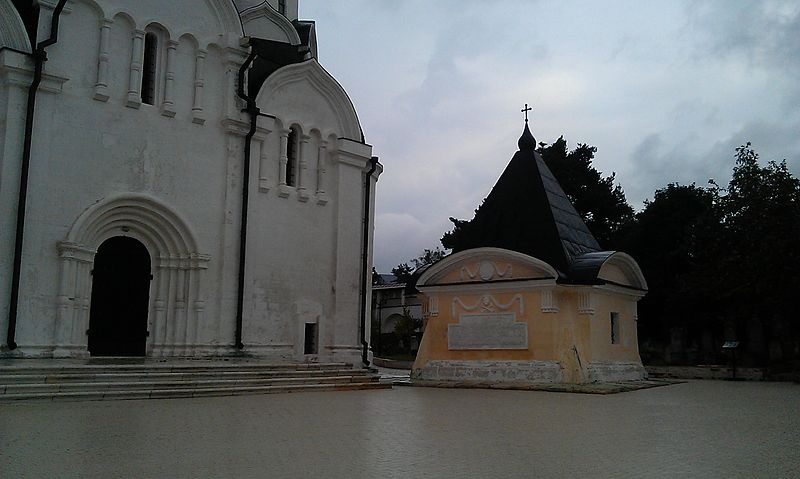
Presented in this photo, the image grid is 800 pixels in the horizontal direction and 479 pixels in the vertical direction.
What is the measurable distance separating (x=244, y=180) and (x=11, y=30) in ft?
19.4

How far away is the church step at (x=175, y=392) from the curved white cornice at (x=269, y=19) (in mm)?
11472

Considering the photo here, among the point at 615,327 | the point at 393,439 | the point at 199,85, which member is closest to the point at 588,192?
the point at 615,327

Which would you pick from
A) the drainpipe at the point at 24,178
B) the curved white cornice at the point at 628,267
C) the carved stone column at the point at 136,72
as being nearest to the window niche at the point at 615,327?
the curved white cornice at the point at 628,267

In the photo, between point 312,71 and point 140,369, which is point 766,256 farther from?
point 140,369

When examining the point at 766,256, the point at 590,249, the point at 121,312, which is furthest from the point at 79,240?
the point at 766,256

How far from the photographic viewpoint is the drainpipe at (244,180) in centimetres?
1731

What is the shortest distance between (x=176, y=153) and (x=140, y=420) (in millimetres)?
9100

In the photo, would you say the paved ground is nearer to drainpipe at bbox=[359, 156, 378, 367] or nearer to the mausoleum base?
the mausoleum base

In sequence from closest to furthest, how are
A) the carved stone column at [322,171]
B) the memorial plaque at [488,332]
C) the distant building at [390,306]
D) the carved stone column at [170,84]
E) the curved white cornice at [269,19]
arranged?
1. the carved stone column at [170,84]
2. the memorial plaque at [488,332]
3. the carved stone column at [322,171]
4. the curved white cornice at [269,19]
5. the distant building at [390,306]

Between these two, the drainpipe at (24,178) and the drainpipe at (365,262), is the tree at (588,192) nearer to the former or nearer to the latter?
the drainpipe at (365,262)

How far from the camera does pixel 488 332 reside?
1841 cm

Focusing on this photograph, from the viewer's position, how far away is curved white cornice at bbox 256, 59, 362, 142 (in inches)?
741

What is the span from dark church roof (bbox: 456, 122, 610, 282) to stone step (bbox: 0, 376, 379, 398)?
220 inches

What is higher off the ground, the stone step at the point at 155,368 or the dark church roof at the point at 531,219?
the dark church roof at the point at 531,219
